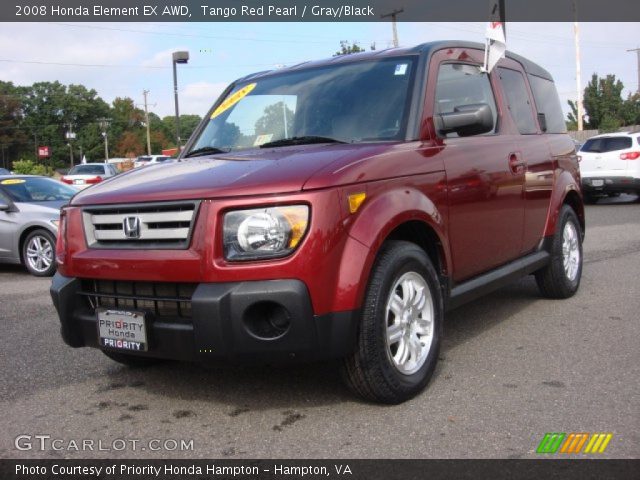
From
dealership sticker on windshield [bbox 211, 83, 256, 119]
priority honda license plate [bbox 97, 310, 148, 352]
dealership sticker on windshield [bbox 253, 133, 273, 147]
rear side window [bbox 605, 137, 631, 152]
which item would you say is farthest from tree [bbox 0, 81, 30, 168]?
priority honda license plate [bbox 97, 310, 148, 352]

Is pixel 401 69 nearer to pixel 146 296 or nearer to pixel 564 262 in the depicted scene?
pixel 146 296

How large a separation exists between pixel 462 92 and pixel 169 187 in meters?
2.16

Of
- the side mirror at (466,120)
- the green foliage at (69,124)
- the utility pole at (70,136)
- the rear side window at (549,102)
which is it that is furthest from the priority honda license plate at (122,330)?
the utility pole at (70,136)

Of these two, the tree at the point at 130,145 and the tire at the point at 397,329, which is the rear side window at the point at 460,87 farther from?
the tree at the point at 130,145

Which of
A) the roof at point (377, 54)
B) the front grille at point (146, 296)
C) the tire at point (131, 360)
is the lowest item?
the tire at point (131, 360)

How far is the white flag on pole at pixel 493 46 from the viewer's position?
4598mm

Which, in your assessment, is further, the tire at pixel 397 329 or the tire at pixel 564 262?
the tire at pixel 564 262

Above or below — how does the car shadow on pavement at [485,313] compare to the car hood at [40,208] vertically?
below

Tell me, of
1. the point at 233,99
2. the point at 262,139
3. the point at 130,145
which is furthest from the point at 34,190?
the point at 130,145

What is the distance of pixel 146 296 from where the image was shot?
3.30 m

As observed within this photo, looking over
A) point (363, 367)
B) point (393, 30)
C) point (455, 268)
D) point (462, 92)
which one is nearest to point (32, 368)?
point (363, 367)

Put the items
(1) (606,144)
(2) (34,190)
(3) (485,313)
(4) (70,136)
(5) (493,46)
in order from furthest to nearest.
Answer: (4) (70,136), (1) (606,144), (2) (34,190), (3) (485,313), (5) (493,46)

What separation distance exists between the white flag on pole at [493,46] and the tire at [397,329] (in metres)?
1.71

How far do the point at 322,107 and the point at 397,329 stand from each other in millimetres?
1522
